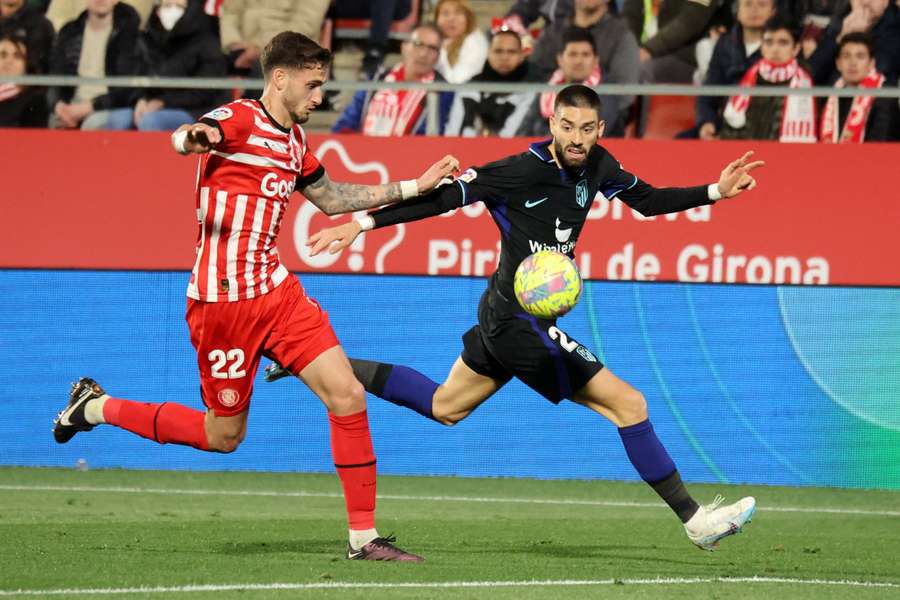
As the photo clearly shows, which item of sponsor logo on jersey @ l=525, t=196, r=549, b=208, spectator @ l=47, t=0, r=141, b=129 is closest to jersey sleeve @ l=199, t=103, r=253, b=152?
sponsor logo on jersey @ l=525, t=196, r=549, b=208

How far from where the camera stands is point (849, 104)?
44.8 feet

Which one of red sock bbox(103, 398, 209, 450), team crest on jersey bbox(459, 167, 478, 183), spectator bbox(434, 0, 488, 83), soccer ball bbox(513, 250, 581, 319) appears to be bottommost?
red sock bbox(103, 398, 209, 450)

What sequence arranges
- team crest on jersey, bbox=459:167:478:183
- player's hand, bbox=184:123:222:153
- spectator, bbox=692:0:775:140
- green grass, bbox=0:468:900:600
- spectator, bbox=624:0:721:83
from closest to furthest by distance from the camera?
green grass, bbox=0:468:900:600 → player's hand, bbox=184:123:222:153 → team crest on jersey, bbox=459:167:478:183 → spectator, bbox=692:0:775:140 → spectator, bbox=624:0:721:83

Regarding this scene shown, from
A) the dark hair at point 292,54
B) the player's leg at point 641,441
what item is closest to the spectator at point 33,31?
the dark hair at point 292,54

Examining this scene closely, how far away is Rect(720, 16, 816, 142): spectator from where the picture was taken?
13.7 m

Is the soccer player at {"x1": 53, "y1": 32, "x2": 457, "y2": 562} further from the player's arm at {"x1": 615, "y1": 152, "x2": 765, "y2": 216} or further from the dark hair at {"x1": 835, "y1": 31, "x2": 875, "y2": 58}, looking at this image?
the dark hair at {"x1": 835, "y1": 31, "x2": 875, "y2": 58}

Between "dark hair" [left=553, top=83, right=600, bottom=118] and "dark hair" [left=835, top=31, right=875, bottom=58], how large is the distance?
6338 mm

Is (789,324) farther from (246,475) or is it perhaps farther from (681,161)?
(246,475)

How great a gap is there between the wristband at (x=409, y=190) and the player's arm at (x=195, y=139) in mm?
1154

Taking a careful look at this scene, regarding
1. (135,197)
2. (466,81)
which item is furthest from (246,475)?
(466,81)

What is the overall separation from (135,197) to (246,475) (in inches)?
116

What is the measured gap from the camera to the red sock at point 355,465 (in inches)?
302

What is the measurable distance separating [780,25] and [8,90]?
690 cm

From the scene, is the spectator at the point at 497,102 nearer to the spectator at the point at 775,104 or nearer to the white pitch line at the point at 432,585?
the spectator at the point at 775,104
